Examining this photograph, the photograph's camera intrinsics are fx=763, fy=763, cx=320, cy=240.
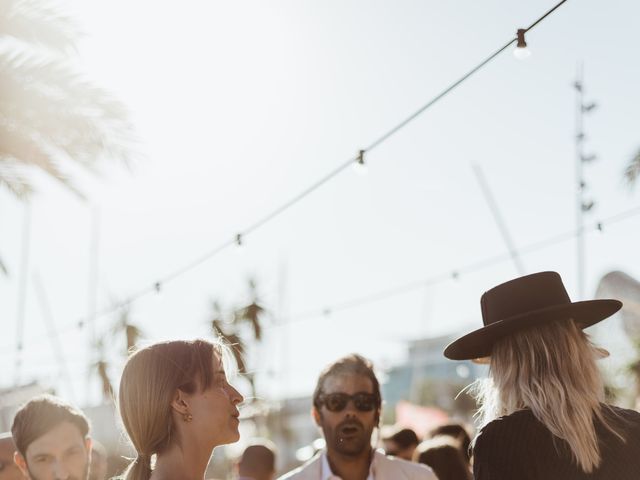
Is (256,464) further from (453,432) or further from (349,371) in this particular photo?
(349,371)

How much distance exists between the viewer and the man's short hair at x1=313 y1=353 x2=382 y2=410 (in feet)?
14.8

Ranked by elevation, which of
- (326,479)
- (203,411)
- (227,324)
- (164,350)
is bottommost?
(326,479)

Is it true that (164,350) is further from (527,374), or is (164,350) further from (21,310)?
(21,310)

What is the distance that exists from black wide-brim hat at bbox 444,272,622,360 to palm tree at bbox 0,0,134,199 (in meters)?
6.25

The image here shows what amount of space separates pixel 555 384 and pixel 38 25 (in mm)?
6732

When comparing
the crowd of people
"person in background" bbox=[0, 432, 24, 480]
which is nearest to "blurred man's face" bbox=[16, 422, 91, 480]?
"person in background" bbox=[0, 432, 24, 480]

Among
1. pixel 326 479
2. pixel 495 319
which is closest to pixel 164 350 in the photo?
pixel 495 319

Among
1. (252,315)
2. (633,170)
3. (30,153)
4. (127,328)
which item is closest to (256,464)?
(30,153)

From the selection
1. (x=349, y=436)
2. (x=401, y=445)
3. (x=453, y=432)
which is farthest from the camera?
(x=401, y=445)

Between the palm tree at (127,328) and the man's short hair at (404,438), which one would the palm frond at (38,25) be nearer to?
the man's short hair at (404,438)

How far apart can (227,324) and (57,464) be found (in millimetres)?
18530

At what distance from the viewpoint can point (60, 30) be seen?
304 inches

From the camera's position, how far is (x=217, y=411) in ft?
8.54

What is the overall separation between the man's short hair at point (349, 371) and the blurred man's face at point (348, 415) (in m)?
0.03
